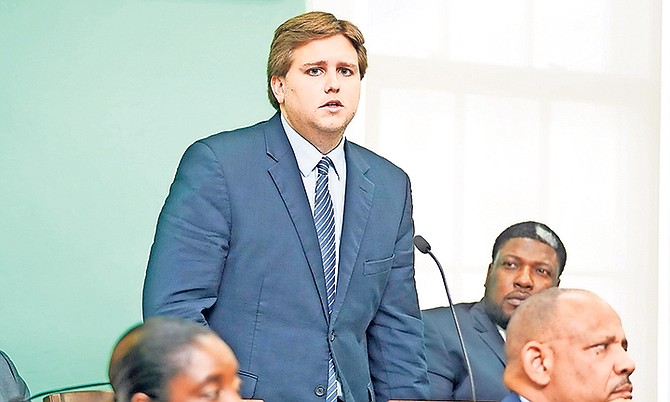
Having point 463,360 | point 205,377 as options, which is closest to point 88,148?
point 463,360

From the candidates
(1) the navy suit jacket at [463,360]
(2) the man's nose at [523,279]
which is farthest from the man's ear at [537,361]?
(2) the man's nose at [523,279]

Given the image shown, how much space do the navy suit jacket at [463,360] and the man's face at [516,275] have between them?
9 cm

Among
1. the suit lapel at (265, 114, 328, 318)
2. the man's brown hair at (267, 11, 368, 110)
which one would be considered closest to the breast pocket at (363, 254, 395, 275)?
the suit lapel at (265, 114, 328, 318)

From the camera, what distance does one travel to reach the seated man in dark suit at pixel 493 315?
399 centimetres

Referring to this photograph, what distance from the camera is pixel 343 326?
315 cm

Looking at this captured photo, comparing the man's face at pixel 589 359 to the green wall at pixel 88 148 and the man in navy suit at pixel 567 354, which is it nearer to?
the man in navy suit at pixel 567 354

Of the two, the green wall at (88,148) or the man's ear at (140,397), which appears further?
the green wall at (88,148)

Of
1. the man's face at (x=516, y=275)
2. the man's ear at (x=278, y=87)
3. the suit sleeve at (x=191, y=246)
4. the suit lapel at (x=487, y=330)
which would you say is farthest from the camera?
the man's face at (x=516, y=275)

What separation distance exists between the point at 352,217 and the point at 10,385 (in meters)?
1.01

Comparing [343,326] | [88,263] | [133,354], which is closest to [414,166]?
[88,263]

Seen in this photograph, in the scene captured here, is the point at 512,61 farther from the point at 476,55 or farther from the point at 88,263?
the point at 88,263

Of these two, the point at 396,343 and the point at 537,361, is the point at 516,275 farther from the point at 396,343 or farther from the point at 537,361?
the point at 537,361

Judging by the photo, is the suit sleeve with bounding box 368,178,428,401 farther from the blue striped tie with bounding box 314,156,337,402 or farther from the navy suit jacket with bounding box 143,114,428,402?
the blue striped tie with bounding box 314,156,337,402

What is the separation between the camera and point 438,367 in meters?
4.02
